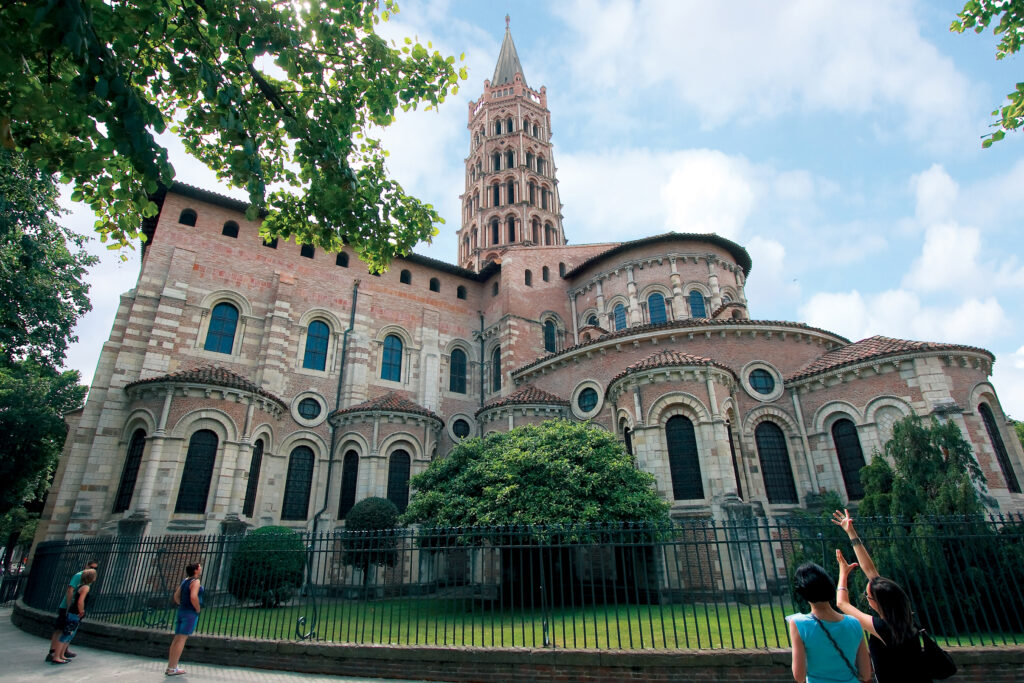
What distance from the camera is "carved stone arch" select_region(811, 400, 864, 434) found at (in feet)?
58.6

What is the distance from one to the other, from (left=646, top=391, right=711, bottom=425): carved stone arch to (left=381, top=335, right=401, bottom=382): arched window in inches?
503

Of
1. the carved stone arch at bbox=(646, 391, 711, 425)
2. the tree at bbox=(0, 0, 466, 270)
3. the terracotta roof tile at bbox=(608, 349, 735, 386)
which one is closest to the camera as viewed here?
the tree at bbox=(0, 0, 466, 270)

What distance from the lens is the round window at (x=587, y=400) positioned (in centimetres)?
2152

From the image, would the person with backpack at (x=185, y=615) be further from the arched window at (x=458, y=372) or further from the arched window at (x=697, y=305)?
the arched window at (x=697, y=305)

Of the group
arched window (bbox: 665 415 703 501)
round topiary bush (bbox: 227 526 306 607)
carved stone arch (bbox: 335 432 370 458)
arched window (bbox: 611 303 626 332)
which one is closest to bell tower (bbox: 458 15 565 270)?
arched window (bbox: 611 303 626 332)

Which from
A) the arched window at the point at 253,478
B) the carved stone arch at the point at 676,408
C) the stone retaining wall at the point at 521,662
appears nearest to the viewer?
the stone retaining wall at the point at 521,662

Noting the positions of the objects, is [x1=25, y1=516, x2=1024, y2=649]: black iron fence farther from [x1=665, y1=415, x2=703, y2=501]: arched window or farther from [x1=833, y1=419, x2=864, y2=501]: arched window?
[x1=833, y1=419, x2=864, y2=501]: arched window

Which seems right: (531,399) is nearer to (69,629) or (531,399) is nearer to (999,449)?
(999,449)

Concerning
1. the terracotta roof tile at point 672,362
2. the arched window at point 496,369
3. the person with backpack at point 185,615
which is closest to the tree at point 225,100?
the person with backpack at point 185,615

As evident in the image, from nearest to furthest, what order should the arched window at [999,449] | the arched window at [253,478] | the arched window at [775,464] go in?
the arched window at [999,449], the arched window at [775,464], the arched window at [253,478]

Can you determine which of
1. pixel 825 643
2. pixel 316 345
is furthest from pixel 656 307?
pixel 825 643

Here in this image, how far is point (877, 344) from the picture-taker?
18.5 meters

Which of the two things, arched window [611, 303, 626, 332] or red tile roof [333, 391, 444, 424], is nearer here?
red tile roof [333, 391, 444, 424]

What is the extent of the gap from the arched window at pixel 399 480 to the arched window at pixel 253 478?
4.77 m
